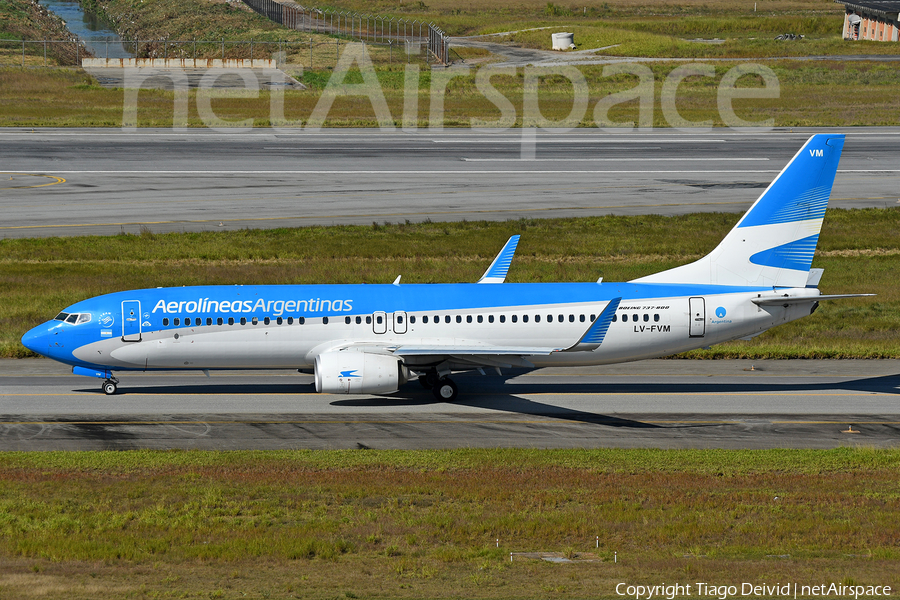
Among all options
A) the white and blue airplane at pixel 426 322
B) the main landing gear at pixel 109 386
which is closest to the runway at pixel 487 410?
the main landing gear at pixel 109 386

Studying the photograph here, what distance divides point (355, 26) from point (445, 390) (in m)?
140

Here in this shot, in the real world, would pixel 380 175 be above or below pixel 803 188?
above

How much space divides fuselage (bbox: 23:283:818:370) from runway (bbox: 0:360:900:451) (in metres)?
1.77

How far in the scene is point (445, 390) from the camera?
35.9 m

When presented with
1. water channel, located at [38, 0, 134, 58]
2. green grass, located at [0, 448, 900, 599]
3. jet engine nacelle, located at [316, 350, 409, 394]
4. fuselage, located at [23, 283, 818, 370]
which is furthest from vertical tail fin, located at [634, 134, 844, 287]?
water channel, located at [38, 0, 134, 58]

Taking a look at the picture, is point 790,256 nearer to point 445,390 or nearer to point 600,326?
point 600,326

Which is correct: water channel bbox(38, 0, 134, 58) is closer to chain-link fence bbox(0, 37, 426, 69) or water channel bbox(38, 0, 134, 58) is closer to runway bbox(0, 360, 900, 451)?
chain-link fence bbox(0, 37, 426, 69)

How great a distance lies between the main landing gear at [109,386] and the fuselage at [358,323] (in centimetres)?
103

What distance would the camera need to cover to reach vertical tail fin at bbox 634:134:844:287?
120 ft

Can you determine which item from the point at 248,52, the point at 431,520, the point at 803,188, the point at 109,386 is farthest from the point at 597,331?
the point at 248,52

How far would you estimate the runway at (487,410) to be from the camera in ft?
104

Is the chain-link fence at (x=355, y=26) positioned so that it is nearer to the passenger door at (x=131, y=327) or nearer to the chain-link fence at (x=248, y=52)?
the chain-link fence at (x=248, y=52)

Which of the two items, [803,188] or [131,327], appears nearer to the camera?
[131,327]

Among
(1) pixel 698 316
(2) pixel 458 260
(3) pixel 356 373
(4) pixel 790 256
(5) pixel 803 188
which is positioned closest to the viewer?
(3) pixel 356 373
